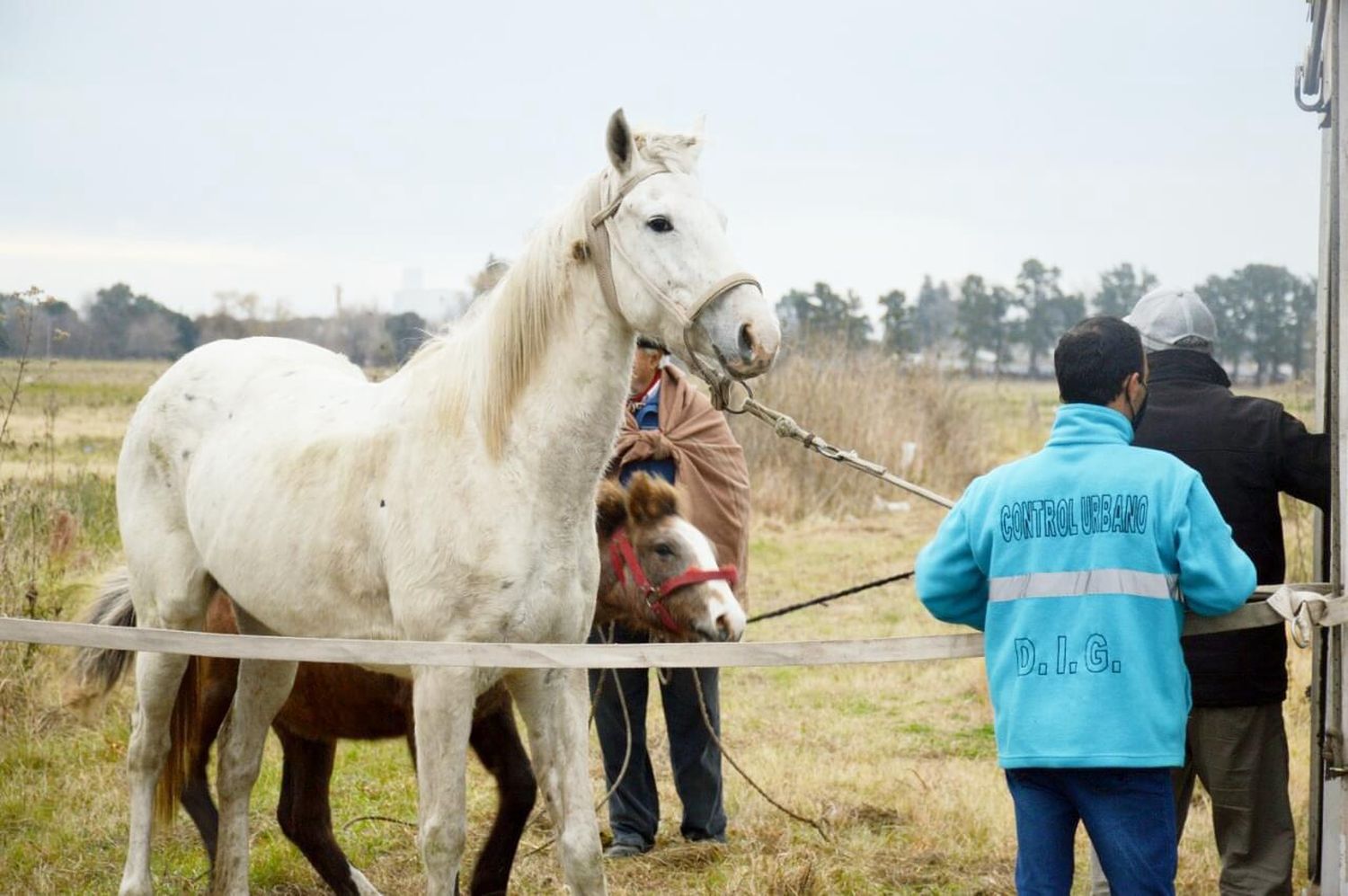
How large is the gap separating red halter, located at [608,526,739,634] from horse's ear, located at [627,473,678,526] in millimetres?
72

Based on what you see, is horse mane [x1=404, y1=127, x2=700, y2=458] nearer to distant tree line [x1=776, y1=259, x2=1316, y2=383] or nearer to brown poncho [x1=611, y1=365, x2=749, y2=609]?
brown poncho [x1=611, y1=365, x2=749, y2=609]

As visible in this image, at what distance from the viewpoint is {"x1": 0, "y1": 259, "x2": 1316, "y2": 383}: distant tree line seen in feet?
28.1

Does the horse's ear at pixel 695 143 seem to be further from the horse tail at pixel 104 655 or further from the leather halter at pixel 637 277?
the horse tail at pixel 104 655

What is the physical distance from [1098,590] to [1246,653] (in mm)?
1172

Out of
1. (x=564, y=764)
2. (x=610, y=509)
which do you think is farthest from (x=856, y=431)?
(x=564, y=764)

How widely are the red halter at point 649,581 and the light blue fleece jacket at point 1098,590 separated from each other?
1500 mm

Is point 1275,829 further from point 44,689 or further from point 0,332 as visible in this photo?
point 0,332

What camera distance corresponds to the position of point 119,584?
5379 millimetres

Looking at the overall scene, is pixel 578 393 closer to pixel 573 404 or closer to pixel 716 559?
pixel 573 404

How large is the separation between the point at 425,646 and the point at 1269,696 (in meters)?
2.29

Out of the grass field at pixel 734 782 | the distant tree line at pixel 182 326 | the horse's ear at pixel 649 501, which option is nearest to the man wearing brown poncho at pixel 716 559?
the grass field at pixel 734 782

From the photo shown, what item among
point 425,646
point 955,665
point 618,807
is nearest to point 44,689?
point 618,807

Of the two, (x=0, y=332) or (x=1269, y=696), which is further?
(x=0, y=332)

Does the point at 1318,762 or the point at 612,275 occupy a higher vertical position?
the point at 612,275
